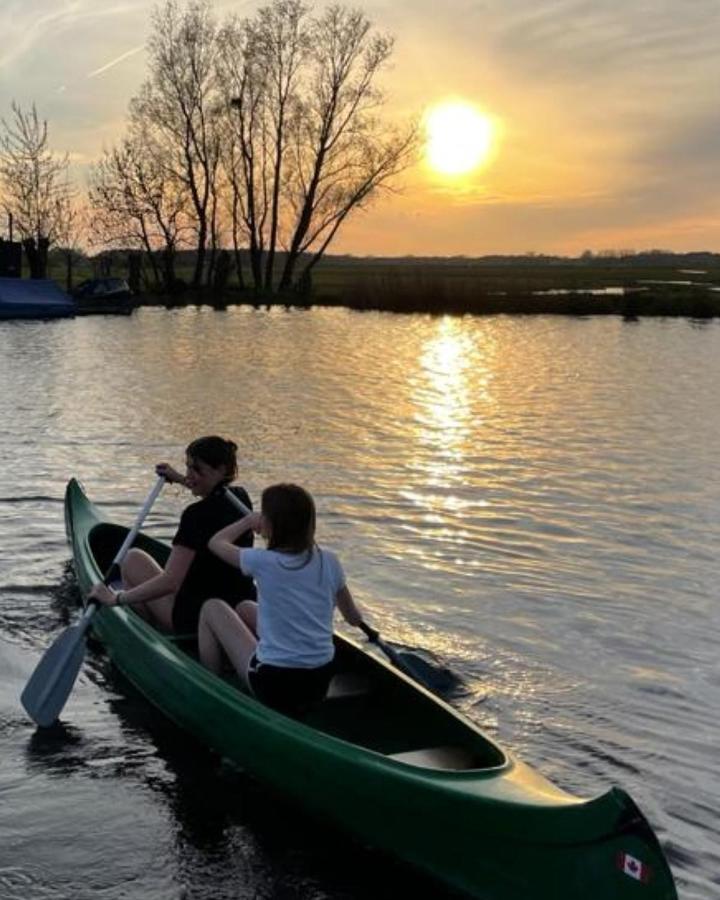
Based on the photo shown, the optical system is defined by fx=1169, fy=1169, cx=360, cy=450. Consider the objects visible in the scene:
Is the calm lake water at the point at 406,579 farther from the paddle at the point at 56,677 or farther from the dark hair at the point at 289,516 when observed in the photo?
the dark hair at the point at 289,516

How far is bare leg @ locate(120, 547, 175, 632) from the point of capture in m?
6.80

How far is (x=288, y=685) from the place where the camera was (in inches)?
214

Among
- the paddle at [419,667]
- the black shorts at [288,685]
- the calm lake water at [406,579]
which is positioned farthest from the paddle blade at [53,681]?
the paddle at [419,667]

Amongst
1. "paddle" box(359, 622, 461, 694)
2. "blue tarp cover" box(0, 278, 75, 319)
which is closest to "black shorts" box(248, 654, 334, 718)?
"paddle" box(359, 622, 461, 694)

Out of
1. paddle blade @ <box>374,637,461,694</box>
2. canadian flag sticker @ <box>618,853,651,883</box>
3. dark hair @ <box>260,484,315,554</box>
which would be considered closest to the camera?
canadian flag sticker @ <box>618,853,651,883</box>

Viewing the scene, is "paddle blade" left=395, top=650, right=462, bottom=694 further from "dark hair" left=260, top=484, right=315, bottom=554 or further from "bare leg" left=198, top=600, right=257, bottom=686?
"dark hair" left=260, top=484, right=315, bottom=554

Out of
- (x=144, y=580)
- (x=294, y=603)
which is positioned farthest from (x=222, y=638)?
(x=144, y=580)

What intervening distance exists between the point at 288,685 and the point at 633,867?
6.11ft

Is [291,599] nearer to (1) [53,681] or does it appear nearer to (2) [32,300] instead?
(1) [53,681]

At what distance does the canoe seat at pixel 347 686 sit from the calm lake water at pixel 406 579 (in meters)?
0.62

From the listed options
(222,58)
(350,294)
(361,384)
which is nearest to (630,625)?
(361,384)

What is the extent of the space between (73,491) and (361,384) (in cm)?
1502

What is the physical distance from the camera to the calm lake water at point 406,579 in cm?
524

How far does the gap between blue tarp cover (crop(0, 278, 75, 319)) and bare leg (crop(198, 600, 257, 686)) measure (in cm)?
3697
